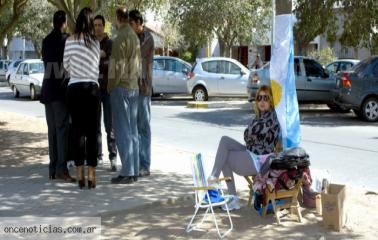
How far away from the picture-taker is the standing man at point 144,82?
25.0 ft

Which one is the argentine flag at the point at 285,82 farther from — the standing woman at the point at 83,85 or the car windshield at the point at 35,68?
the car windshield at the point at 35,68

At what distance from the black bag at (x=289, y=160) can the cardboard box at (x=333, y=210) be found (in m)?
0.40

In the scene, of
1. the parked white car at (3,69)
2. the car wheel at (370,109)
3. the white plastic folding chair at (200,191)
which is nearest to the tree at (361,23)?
the car wheel at (370,109)

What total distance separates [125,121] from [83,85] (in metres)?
0.72

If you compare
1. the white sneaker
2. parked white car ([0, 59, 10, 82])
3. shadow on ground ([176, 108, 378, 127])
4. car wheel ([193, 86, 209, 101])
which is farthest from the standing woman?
parked white car ([0, 59, 10, 82])

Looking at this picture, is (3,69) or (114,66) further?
(3,69)

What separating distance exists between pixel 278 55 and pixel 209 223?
203 centimetres

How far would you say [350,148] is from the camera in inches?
432

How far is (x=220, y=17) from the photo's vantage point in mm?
32188

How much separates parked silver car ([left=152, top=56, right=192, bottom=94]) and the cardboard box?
17.1 meters

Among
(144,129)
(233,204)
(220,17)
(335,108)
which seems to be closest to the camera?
(233,204)

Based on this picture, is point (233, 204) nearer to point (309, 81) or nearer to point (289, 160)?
point (289, 160)

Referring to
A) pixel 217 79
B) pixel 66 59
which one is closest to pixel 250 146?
pixel 66 59

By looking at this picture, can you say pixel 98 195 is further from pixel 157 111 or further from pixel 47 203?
pixel 157 111
